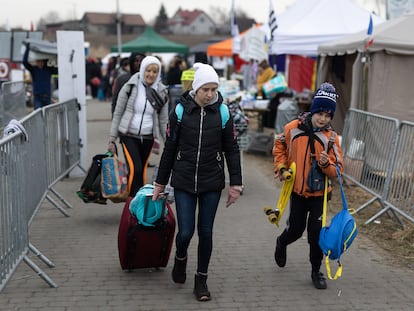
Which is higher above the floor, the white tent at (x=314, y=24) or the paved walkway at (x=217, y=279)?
the white tent at (x=314, y=24)

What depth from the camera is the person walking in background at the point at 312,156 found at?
480 cm

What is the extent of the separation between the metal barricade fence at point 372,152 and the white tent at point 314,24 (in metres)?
5.77

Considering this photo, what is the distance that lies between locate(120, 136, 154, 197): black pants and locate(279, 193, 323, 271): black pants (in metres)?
2.04

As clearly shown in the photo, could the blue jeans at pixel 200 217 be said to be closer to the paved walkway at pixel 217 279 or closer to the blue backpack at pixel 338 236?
the paved walkway at pixel 217 279

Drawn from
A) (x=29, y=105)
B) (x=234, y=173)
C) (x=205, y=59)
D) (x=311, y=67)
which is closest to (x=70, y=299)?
(x=234, y=173)

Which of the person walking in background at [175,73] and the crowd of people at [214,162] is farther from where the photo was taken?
the person walking in background at [175,73]

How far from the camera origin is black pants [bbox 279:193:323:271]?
4.93 meters

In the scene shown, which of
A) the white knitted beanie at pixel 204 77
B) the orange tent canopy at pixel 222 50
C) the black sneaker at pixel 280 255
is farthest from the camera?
the orange tent canopy at pixel 222 50

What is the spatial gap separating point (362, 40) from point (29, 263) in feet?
24.3

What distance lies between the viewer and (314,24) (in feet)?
48.4

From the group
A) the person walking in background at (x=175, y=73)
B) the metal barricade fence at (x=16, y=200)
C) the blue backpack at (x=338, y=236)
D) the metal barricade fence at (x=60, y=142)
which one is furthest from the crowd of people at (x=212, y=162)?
the person walking in background at (x=175, y=73)

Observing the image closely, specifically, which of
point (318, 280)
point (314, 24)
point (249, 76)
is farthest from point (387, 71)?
point (249, 76)

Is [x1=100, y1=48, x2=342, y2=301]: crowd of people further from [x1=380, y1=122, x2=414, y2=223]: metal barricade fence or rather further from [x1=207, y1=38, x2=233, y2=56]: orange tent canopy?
[x1=207, y1=38, x2=233, y2=56]: orange tent canopy

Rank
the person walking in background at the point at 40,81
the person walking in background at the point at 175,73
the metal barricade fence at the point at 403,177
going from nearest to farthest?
the metal barricade fence at the point at 403,177, the person walking in background at the point at 40,81, the person walking in background at the point at 175,73
